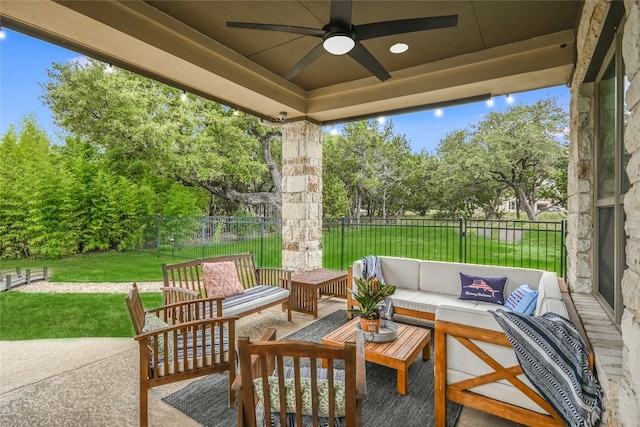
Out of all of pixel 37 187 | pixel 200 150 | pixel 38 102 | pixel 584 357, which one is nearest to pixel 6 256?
pixel 37 187

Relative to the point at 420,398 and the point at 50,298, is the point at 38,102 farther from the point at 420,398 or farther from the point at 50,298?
the point at 420,398

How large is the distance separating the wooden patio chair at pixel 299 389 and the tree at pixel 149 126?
320 inches

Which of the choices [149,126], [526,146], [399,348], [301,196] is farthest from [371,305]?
[526,146]

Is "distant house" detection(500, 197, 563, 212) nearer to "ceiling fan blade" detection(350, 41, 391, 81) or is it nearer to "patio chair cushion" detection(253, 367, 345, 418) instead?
"ceiling fan blade" detection(350, 41, 391, 81)

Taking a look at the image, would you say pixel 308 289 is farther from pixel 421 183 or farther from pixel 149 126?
pixel 421 183

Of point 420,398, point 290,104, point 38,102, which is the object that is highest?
point 38,102

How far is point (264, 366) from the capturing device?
49.8 inches

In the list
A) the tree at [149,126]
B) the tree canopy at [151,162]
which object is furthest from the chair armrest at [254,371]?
the tree at [149,126]

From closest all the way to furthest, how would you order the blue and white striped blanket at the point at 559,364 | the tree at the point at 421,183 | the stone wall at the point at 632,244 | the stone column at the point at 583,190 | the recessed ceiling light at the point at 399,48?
the stone wall at the point at 632,244, the blue and white striped blanket at the point at 559,364, the stone column at the point at 583,190, the recessed ceiling light at the point at 399,48, the tree at the point at 421,183

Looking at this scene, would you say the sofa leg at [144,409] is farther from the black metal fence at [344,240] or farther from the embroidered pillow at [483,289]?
the black metal fence at [344,240]

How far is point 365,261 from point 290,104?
2451 mm

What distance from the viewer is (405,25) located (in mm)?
2080

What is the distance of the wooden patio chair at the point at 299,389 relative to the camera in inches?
49.7

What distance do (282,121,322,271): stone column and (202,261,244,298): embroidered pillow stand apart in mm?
1394
